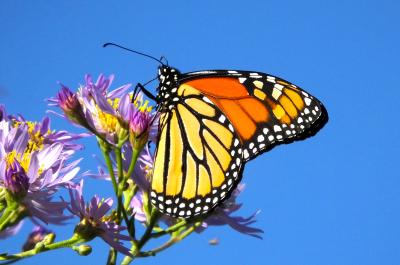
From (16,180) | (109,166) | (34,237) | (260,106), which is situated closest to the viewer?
(16,180)

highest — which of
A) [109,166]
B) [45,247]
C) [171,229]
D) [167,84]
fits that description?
[167,84]

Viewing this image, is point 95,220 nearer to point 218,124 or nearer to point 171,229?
point 171,229

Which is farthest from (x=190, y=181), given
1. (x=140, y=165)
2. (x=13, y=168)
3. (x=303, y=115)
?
(x=13, y=168)

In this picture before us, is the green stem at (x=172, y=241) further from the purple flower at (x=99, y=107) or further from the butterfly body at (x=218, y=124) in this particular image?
the purple flower at (x=99, y=107)

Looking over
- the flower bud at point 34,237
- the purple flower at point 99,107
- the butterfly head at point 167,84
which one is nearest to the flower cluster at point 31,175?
the purple flower at point 99,107

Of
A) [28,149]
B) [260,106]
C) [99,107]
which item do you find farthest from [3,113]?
[260,106]

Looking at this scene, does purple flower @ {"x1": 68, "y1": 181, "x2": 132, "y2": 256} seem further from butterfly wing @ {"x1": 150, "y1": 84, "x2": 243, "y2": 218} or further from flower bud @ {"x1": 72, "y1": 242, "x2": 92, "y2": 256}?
butterfly wing @ {"x1": 150, "y1": 84, "x2": 243, "y2": 218}

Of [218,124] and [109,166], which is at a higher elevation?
[218,124]

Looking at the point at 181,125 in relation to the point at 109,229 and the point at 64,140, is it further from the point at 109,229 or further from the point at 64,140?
the point at 109,229
